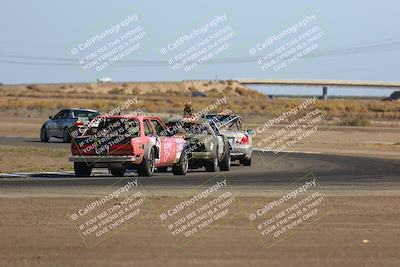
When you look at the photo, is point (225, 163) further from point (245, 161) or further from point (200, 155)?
point (245, 161)

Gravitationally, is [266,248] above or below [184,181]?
above

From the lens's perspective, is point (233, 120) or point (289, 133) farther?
point (289, 133)

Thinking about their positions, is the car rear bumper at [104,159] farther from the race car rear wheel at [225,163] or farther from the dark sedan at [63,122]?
the dark sedan at [63,122]

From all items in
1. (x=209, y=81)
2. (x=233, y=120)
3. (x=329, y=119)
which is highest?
(x=233, y=120)

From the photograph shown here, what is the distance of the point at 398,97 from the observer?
482 ft

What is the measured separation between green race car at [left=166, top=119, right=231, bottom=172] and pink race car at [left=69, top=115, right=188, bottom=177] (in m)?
1.43

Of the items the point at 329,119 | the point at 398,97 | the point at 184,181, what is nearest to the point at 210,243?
the point at 184,181

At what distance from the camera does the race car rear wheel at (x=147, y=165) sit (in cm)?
2180

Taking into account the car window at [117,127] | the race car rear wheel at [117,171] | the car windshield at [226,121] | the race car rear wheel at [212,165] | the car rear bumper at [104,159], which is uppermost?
the car window at [117,127]

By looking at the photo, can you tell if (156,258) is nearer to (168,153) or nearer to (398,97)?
(168,153)

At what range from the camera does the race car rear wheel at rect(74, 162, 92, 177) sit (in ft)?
72.9

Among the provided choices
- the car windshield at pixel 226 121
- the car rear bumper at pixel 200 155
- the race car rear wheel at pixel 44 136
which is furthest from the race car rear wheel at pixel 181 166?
the race car rear wheel at pixel 44 136

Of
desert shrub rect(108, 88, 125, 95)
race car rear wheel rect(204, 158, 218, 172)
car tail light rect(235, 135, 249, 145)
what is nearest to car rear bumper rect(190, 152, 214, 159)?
race car rear wheel rect(204, 158, 218, 172)

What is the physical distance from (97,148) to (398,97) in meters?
129
